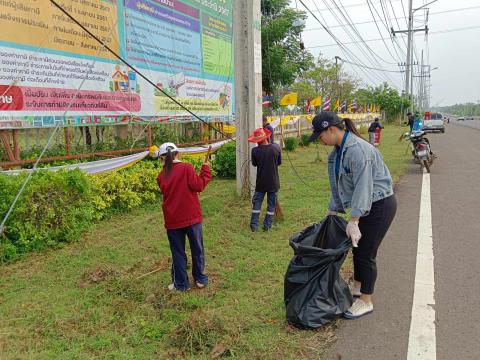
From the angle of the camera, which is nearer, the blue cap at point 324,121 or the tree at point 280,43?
the blue cap at point 324,121

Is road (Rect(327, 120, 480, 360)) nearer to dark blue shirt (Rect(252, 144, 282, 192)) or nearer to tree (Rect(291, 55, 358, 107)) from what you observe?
dark blue shirt (Rect(252, 144, 282, 192))

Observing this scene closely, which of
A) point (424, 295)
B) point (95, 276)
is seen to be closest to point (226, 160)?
point (95, 276)

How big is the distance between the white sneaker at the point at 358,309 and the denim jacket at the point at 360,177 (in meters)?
0.82

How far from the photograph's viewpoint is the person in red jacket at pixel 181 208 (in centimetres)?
394

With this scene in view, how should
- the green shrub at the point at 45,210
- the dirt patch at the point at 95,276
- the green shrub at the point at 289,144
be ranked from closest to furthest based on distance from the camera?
the dirt patch at the point at 95,276 < the green shrub at the point at 45,210 < the green shrub at the point at 289,144

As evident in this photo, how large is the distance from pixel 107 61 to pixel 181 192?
4.18 m

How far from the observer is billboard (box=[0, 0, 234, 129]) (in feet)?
18.4

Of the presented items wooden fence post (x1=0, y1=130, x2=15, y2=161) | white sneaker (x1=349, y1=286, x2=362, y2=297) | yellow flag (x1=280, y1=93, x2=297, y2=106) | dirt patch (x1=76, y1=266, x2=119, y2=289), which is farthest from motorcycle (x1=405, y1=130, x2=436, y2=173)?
wooden fence post (x1=0, y1=130, x2=15, y2=161)

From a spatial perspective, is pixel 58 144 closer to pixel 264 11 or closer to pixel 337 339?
pixel 337 339

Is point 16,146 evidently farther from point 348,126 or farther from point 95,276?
point 348,126

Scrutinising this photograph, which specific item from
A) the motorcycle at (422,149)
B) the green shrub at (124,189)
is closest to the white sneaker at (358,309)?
the green shrub at (124,189)

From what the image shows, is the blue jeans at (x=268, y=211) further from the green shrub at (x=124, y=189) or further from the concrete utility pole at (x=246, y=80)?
the green shrub at (x=124, y=189)

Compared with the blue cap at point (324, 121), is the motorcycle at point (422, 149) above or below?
below

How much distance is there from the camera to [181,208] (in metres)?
3.98
